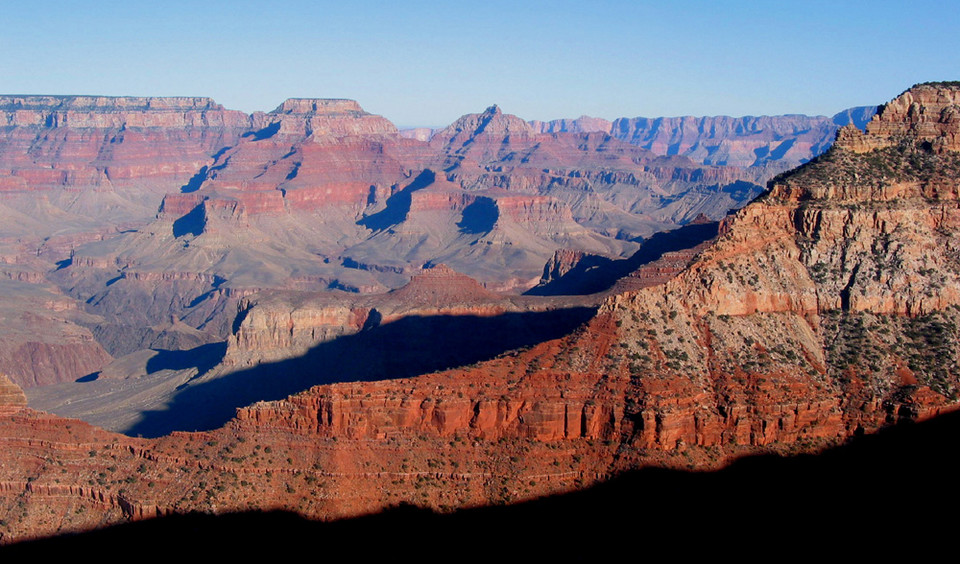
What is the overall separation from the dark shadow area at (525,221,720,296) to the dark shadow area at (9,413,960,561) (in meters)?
45.8

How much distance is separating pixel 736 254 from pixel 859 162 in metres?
13.1

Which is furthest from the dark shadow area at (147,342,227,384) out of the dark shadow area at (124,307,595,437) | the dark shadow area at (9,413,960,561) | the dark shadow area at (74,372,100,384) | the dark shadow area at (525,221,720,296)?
the dark shadow area at (9,413,960,561)

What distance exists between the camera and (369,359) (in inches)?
3445

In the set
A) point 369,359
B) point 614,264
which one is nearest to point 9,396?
point 369,359

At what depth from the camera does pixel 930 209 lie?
190 feet

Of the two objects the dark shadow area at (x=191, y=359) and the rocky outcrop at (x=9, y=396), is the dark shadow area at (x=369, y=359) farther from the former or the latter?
the rocky outcrop at (x=9, y=396)

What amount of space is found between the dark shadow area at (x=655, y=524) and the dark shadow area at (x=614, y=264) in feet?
150

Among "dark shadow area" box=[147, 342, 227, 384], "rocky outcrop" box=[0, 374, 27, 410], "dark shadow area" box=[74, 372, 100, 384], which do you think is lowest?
"dark shadow area" box=[74, 372, 100, 384]

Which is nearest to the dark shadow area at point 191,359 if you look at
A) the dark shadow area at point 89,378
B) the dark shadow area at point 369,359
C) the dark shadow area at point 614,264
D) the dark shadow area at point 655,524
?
the dark shadow area at point 369,359

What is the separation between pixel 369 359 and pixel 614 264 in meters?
34.5

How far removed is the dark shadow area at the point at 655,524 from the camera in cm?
4106

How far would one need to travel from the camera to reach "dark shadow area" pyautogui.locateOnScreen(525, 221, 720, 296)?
94588mm

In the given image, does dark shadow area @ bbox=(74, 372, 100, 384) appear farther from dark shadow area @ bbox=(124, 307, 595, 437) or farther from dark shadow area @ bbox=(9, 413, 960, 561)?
dark shadow area @ bbox=(9, 413, 960, 561)

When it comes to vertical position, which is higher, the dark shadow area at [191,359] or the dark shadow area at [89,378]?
the dark shadow area at [191,359]
